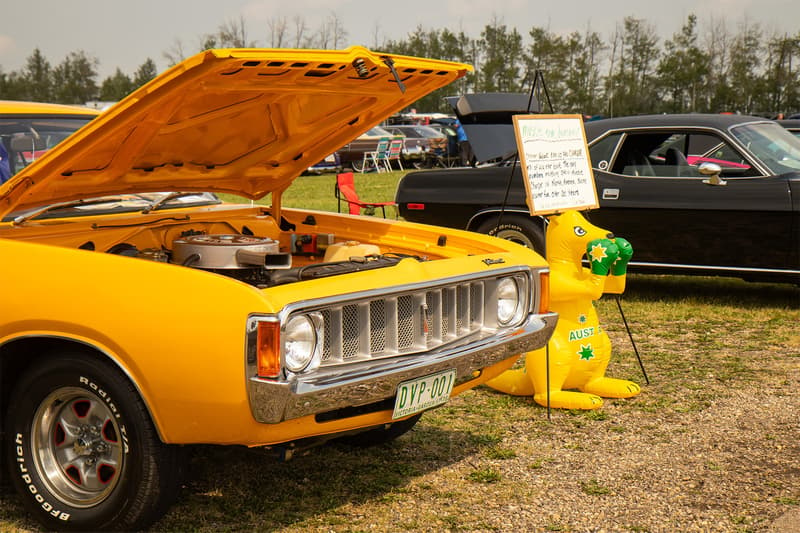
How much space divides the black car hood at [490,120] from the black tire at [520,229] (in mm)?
828

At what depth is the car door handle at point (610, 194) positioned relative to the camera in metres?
7.48

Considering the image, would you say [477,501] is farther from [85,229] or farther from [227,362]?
[85,229]

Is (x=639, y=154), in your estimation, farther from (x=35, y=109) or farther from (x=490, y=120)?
(x=35, y=109)

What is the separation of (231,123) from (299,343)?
149cm

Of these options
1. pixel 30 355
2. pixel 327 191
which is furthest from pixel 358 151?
pixel 30 355

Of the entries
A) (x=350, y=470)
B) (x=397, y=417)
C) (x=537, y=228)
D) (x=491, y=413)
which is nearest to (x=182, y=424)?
(x=397, y=417)

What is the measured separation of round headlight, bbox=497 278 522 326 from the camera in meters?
3.73

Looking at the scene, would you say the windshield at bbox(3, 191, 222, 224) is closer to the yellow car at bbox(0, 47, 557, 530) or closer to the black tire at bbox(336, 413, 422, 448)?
the yellow car at bbox(0, 47, 557, 530)

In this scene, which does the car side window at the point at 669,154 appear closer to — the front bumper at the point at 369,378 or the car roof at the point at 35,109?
the front bumper at the point at 369,378

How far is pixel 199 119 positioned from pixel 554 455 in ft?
7.45

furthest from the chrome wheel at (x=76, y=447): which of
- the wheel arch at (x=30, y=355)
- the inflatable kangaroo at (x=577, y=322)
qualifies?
the inflatable kangaroo at (x=577, y=322)

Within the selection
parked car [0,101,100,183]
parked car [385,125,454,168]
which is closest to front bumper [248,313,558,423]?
parked car [0,101,100,183]

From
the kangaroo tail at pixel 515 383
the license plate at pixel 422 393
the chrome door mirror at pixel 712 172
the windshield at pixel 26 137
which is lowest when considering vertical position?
the kangaroo tail at pixel 515 383

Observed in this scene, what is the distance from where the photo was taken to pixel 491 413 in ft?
15.9
